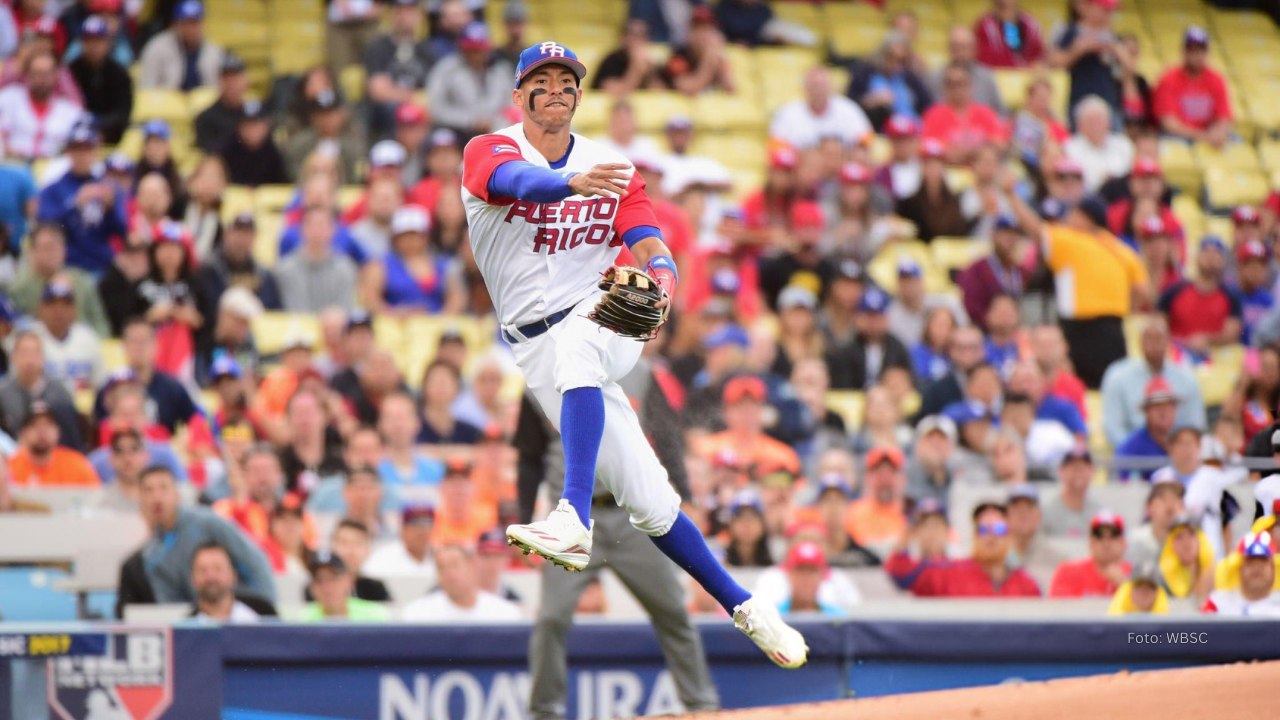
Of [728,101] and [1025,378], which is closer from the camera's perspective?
[1025,378]

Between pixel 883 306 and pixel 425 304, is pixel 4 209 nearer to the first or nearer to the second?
pixel 425 304

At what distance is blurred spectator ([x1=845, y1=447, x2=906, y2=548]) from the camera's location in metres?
8.84


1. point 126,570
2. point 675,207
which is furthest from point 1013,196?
point 126,570

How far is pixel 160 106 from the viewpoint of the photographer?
39.1 feet

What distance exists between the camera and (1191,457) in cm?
813

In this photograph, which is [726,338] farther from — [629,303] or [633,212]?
[629,303]

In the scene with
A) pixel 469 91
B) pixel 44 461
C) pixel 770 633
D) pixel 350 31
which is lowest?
pixel 770 633

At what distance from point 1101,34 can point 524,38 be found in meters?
4.06

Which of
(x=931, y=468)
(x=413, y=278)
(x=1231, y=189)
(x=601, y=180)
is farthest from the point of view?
(x=1231, y=189)

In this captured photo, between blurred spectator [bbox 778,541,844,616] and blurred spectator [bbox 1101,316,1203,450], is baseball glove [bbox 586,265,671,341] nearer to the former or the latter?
blurred spectator [bbox 778,541,844,616]

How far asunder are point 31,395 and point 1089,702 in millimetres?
5934

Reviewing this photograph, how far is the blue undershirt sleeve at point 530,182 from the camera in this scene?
4766 mm

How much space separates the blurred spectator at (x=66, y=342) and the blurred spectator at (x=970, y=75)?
19.2 feet

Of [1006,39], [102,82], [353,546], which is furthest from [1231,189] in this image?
[102,82]
